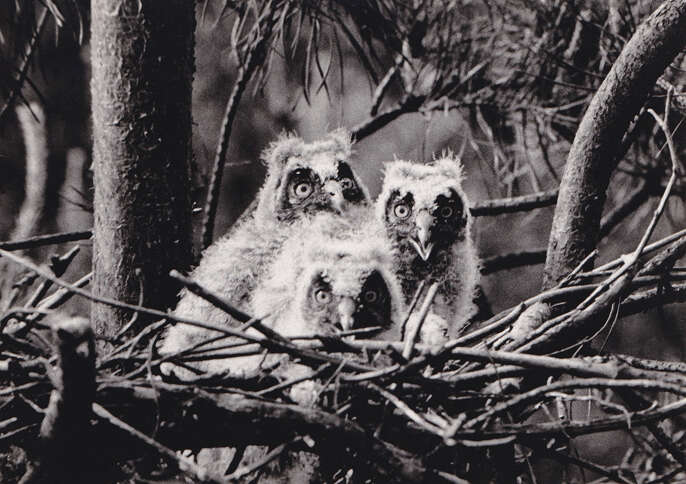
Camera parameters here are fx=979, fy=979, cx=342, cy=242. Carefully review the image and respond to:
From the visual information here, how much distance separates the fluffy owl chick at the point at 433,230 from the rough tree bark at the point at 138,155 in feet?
1.91

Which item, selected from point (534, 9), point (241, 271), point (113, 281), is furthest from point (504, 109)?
point (113, 281)

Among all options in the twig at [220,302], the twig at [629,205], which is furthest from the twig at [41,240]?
the twig at [629,205]

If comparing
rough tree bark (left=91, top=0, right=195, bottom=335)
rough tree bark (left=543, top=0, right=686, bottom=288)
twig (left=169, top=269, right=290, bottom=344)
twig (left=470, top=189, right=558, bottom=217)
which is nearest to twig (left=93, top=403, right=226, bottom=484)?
twig (left=169, top=269, right=290, bottom=344)

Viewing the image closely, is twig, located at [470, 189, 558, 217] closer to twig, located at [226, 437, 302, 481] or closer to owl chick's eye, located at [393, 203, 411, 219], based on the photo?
owl chick's eye, located at [393, 203, 411, 219]

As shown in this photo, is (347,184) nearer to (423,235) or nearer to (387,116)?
(423,235)

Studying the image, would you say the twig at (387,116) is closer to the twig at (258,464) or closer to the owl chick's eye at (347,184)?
the owl chick's eye at (347,184)

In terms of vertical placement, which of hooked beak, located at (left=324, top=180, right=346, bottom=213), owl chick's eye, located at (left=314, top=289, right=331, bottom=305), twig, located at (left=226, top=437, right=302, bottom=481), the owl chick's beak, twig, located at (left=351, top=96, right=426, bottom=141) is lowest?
twig, located at (left=226, top=437, right=302, bottom=481)

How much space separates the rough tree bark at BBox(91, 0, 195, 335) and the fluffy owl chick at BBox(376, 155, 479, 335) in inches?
22.9

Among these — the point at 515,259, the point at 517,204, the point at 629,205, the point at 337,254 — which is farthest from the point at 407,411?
the point at 629,205

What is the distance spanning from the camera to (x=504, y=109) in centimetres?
343

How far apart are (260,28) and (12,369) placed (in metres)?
1.60

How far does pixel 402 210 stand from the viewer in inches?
101

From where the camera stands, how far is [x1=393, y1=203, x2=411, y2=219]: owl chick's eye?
8.42ft

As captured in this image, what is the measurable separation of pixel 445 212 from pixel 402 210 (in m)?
0.11
